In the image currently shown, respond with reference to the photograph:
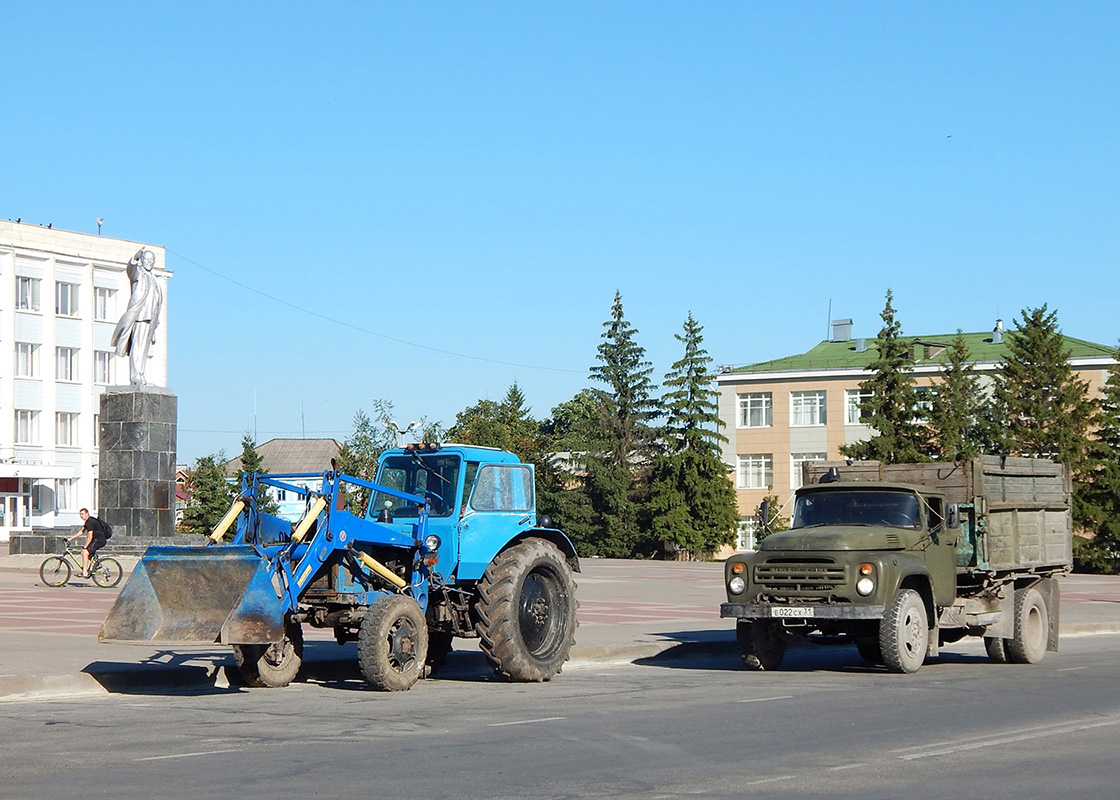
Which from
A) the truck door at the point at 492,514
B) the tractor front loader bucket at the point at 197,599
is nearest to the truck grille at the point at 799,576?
the truck door at the point at 492,514

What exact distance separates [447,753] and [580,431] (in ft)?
258

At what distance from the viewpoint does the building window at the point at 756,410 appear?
292 feet

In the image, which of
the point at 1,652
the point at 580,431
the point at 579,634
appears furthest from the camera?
the point at 580,431

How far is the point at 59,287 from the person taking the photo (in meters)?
83.4

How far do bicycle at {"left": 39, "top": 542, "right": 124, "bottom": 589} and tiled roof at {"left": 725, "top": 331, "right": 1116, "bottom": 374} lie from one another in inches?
2335

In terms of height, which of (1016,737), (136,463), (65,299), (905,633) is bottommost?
(1016,737)

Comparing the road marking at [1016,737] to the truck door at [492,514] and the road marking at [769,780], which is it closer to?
the road marking at [769,780]

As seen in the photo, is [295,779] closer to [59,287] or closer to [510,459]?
[510,459]

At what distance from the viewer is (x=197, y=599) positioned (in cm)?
1366

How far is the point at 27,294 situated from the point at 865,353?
48.8m

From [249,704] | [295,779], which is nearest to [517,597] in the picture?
[249,704]

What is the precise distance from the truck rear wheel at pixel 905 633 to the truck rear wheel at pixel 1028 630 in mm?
2316

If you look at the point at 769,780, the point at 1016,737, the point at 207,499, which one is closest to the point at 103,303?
the point at 207,499

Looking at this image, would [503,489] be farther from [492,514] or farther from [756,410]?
[756,410]
